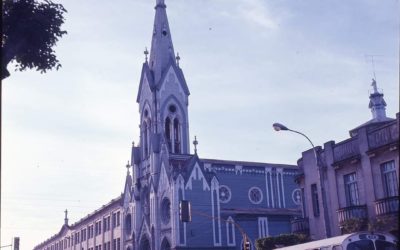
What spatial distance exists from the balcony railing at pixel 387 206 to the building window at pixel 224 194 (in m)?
30.7

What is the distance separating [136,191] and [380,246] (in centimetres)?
4301

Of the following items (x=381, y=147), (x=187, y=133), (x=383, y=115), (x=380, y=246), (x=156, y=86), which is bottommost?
(x=380, y=246)

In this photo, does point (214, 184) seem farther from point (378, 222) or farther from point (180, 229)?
point (378, 222)

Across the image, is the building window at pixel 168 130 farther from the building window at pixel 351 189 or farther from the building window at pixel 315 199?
the building window at pixel 351 189

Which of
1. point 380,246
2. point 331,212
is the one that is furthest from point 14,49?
point 331,212

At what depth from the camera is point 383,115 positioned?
41.6 meters

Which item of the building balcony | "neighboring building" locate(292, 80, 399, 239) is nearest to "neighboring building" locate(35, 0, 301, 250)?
"neighboring building" locate(292, 80, 399, 239)

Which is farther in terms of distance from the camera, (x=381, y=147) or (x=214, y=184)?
(x=214, y=184)

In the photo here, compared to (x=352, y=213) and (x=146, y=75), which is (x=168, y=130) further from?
(x=352, y=213)

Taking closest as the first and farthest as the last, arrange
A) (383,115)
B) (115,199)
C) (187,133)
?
(383,115)
(187,133)
(115,199)

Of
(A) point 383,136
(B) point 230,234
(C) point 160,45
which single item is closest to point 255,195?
(B) point 230,234

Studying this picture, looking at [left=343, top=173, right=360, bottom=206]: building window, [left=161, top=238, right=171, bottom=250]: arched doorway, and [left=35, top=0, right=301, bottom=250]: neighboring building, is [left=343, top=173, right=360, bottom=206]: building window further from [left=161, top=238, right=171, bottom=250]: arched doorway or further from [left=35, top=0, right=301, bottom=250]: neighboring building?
[left=161, top=238, right=171, bottom=250]: arched doorway

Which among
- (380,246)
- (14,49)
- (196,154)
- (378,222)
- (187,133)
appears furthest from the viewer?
(187,133)

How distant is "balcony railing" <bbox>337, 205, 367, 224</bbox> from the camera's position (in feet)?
94.6
